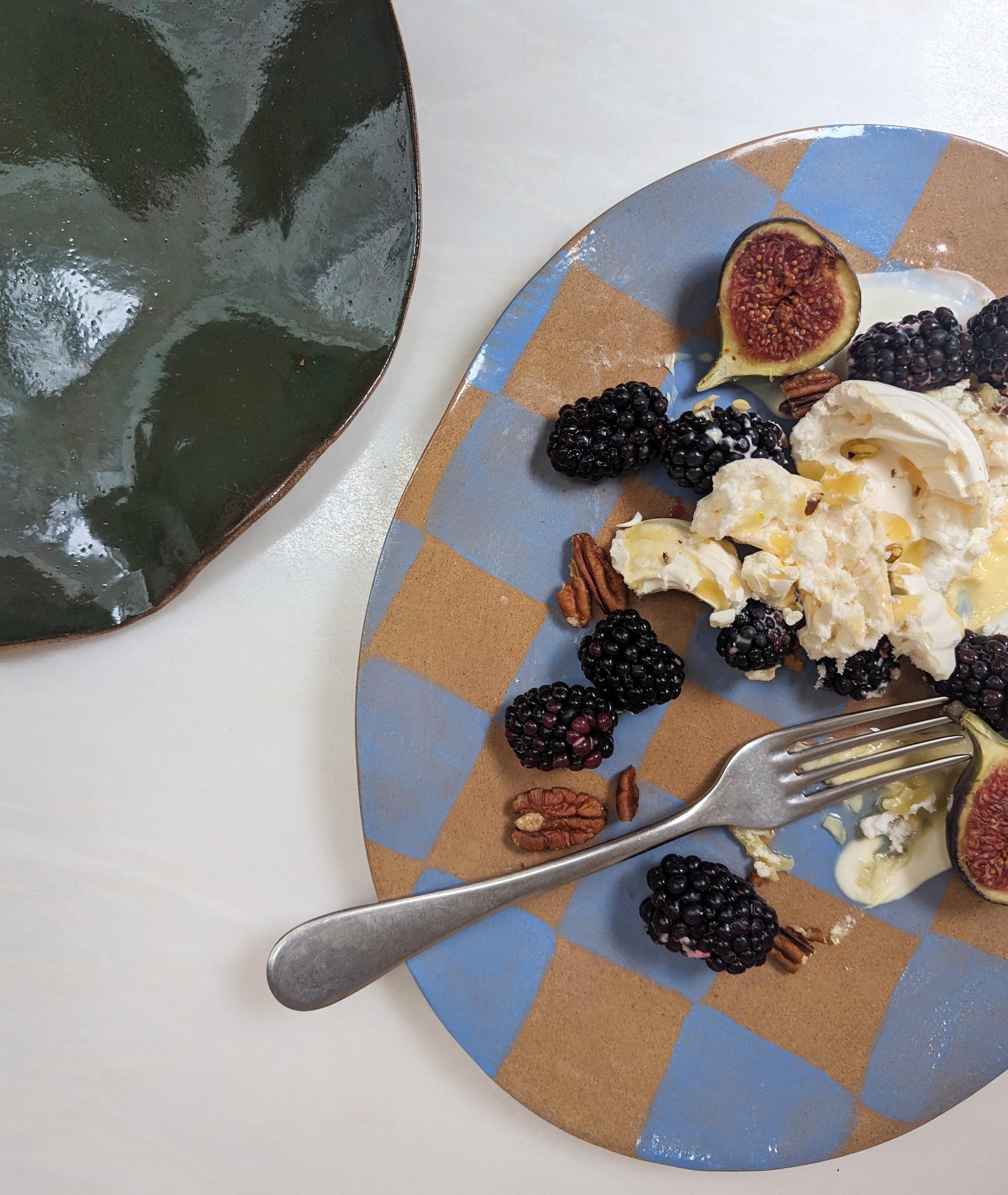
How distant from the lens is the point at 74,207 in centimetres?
128

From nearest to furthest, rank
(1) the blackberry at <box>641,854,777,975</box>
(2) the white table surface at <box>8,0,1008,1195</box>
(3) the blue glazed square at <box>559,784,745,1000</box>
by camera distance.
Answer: (1) the blackberry at <box>641,854,777,975</box> < (3) the blue glazed square at <box>559,784,745,1000</box> < (2) the white table surface at <box>8,0,1008,1195</box>

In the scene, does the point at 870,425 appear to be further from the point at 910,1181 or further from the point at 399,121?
the point at 910,1181

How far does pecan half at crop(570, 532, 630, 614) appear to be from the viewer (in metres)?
Result: 1.18

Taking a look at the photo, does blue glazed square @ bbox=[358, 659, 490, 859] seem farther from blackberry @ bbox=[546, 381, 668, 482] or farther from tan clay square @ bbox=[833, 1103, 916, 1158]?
tan clay square @ bbox=[833, 1103, 916, 1158]

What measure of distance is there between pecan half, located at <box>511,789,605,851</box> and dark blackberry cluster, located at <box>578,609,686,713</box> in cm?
17

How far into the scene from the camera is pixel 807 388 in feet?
3.86

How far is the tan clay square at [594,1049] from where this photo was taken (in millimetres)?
1156

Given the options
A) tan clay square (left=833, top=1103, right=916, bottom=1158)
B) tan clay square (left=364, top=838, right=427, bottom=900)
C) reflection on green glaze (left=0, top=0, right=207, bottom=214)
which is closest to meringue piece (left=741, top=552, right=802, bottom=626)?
tan clay square (left=364, top=838, right=427, bottom=900)

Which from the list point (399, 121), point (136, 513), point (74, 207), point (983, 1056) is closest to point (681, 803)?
point (983, 1056)

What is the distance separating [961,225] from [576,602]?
87 centimetres

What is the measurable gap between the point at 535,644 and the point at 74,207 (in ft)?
3.47

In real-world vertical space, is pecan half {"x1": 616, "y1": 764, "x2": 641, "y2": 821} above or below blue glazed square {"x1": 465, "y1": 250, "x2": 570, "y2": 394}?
below

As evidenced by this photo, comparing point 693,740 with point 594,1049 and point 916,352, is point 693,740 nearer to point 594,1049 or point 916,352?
point 594,1049

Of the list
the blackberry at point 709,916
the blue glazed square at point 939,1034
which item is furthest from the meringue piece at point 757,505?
the blue glazed square at point 939,1034
